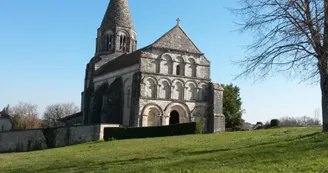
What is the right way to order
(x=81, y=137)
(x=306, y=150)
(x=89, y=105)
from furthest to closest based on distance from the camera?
(x=89, y=105), (x=81, y=137), (x=306, y=150)

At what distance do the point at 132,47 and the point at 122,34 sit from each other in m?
2.27

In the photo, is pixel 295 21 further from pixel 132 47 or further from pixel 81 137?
A: pixel 132 47

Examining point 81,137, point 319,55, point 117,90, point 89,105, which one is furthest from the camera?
point 89,105

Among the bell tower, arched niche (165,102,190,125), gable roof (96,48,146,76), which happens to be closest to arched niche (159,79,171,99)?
arched niche (165,102,190,125)

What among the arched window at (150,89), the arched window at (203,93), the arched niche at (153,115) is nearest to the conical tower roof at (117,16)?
the arched window at (150,89)

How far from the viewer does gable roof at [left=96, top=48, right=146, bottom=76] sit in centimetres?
4373

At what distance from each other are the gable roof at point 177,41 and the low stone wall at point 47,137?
10.8 m

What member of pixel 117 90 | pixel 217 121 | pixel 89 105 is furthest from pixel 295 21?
pixel 89 105

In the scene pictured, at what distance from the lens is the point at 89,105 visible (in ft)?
167

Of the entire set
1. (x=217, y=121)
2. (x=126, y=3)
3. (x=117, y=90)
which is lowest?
(x=217, y=121)

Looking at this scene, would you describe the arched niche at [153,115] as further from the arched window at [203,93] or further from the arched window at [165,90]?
the arched window at [203,93]

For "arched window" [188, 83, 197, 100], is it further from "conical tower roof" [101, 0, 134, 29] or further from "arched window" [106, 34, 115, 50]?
"arched window" [106, 34, 115, 50]

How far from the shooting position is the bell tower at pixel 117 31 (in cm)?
5312

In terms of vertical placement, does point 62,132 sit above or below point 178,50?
below
